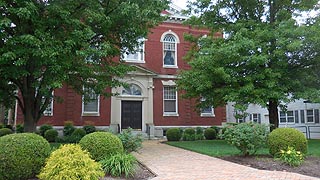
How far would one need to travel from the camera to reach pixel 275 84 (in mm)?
14164

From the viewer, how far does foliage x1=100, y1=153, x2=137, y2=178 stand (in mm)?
7646

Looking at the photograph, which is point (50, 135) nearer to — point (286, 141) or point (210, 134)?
point (210, 134)

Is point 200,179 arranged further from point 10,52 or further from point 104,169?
point 10,52

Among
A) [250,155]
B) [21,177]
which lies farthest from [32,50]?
[250,155]

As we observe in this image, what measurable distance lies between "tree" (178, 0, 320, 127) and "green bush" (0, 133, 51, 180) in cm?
887

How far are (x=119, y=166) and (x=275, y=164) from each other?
5024mm

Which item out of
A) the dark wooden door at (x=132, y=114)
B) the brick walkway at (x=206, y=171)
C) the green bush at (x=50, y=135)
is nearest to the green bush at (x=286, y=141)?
the brick walkway at (x=206, y=171)

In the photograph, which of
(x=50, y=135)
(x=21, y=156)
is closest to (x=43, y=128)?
(x=50, y=135)

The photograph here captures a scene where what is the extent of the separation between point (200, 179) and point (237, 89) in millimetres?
7924

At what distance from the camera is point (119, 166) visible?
7.62 m

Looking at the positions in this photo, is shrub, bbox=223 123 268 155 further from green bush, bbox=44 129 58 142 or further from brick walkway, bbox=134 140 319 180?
green bush, bbox=44 129 58 142

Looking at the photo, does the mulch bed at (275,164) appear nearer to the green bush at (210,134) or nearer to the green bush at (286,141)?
the green bush at (286,141)

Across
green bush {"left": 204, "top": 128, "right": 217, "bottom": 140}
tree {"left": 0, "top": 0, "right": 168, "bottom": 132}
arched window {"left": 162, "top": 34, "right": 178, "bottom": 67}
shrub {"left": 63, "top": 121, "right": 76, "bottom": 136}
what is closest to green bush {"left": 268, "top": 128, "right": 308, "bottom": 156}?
tree {"left": 0, "top": 0, "right": 168, "bottom": 132}

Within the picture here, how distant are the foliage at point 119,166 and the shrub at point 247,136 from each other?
4.28 meters
